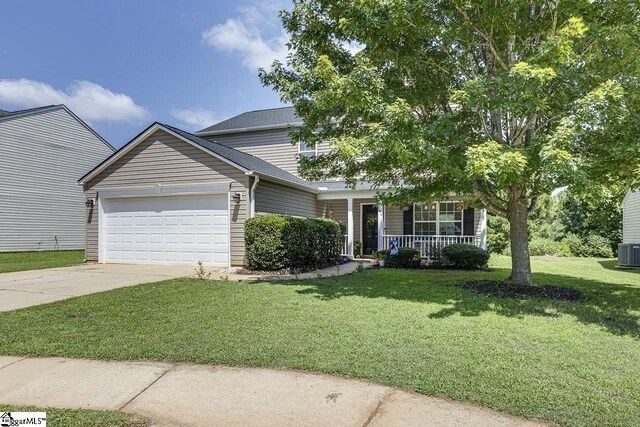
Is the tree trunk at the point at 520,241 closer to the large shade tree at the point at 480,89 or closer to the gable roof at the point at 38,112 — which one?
the large shade tree at the point at 480,89

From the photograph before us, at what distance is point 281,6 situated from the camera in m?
8.17

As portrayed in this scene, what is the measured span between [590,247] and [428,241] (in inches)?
446

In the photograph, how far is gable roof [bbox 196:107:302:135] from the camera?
16.8 meters

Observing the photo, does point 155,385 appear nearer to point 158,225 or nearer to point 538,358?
point 538,358

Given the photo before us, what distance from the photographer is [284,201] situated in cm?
1304

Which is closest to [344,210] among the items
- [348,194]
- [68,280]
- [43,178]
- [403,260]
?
[348,194]

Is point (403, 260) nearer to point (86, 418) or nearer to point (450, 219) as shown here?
point (450, 219)

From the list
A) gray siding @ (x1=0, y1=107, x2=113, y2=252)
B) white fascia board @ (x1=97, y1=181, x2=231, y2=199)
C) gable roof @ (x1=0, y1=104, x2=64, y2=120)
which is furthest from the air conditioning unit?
gable roof @ (x1=0, y1=104, x2=64, y2=120)


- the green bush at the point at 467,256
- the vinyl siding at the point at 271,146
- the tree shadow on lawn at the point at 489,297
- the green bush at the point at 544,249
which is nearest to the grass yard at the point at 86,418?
the tree shadow on lawn at the point at 489,297

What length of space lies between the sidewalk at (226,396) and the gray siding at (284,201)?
8.06 m

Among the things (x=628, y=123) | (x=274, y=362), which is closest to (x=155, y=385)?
(x=274, y=362)

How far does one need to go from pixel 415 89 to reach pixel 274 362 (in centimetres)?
608

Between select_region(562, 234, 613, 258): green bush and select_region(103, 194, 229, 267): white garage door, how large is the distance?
17731 mm

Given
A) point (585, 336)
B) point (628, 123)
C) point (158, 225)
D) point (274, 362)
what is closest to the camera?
point (274, 362)
